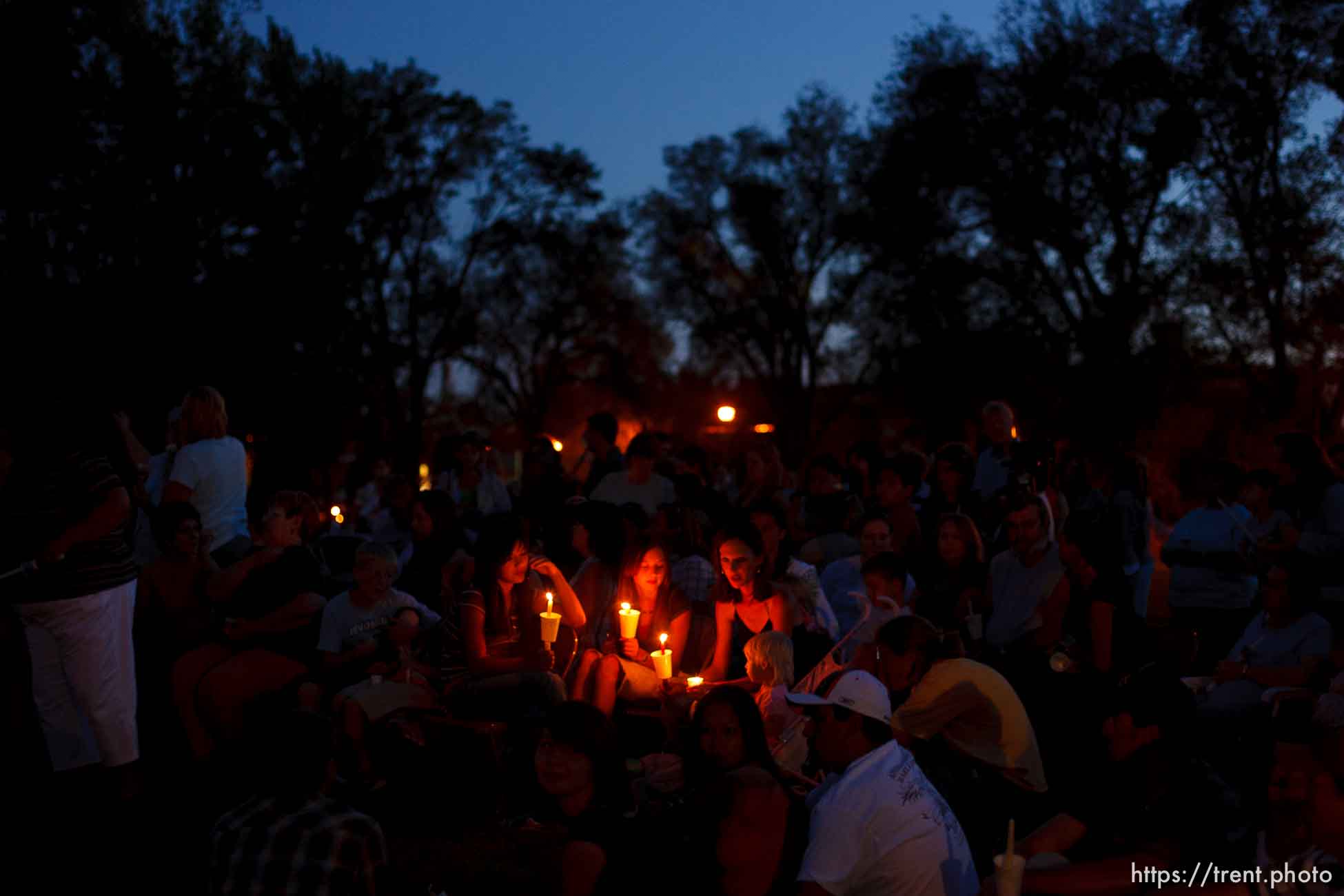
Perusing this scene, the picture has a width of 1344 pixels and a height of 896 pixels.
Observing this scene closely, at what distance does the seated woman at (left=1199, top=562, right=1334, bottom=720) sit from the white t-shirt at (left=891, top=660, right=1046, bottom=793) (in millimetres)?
2124

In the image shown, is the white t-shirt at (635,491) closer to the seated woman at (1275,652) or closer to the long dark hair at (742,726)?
the seated woman at (1275,652)

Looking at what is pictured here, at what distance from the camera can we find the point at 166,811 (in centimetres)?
588

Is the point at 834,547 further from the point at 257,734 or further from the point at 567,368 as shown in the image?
the point at 567,368

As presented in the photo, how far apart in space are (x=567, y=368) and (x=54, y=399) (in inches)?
1237

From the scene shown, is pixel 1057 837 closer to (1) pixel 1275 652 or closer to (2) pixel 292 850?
(2) pixel 292 850

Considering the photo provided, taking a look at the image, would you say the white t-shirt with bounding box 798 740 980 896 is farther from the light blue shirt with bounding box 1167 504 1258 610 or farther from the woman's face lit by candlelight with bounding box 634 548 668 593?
the light blue shirt with bounding box 1167 504 1258 610

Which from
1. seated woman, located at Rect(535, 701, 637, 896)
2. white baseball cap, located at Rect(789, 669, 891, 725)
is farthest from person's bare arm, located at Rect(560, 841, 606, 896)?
white baseball cap, located at Rect(789, 669, 891, 725)

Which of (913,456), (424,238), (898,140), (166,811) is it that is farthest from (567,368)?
(166,811)

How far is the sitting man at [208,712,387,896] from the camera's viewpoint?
10.4ft

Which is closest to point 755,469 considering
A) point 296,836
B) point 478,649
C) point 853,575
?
point 853,575

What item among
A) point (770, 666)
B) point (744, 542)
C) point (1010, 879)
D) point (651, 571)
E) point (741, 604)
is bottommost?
point (1010, 879)

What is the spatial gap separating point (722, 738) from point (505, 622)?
2694 millimetres

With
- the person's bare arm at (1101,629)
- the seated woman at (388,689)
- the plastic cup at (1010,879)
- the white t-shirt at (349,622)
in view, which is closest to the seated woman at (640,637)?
the seated woman at (388,689)

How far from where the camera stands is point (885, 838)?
3.52 metres
